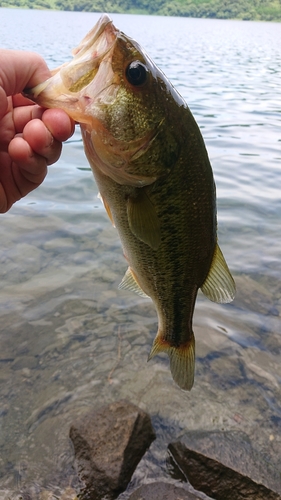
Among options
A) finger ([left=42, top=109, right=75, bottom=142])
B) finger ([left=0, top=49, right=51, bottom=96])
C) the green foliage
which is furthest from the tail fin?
the green foliage

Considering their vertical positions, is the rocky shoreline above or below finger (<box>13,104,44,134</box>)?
below

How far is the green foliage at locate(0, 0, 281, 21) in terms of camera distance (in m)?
104

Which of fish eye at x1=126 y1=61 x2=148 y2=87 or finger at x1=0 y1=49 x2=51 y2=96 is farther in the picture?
finger at x1=0 y1=49 x2=51 y2=96

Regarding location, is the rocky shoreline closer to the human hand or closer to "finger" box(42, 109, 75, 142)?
the human hand

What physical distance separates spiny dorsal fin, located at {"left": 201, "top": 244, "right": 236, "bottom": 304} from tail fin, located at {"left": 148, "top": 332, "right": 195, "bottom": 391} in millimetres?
460

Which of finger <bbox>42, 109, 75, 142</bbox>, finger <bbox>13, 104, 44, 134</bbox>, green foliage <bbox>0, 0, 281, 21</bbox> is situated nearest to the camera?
finger <bbox>42, 109, 75, 142</bbox>

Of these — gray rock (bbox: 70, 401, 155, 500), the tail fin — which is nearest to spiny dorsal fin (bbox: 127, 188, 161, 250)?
the tail fin

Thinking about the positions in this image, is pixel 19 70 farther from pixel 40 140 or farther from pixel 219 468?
pixel 219 468

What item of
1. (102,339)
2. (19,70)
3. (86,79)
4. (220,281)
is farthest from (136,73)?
(102,339)

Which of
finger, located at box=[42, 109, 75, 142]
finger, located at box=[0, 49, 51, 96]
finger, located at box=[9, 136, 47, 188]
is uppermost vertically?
finger, located at box=[0, 49, 51, 96]

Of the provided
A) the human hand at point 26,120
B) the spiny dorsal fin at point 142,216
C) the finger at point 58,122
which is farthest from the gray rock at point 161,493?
the finger at point 58,122

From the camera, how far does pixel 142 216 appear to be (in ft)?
7.34

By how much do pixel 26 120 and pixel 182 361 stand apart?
70.7 inches

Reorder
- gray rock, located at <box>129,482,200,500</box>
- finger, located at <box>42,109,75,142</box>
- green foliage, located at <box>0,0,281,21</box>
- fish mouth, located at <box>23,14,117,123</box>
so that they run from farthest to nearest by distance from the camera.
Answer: green foliage, located at <box>0,0,281,21</box> < gray rock, located at <box>129,482,200,500</box> < finger, located at <box>42,109,75,142</box> < fish mouth, located at <box>23,14,117,123</box>
